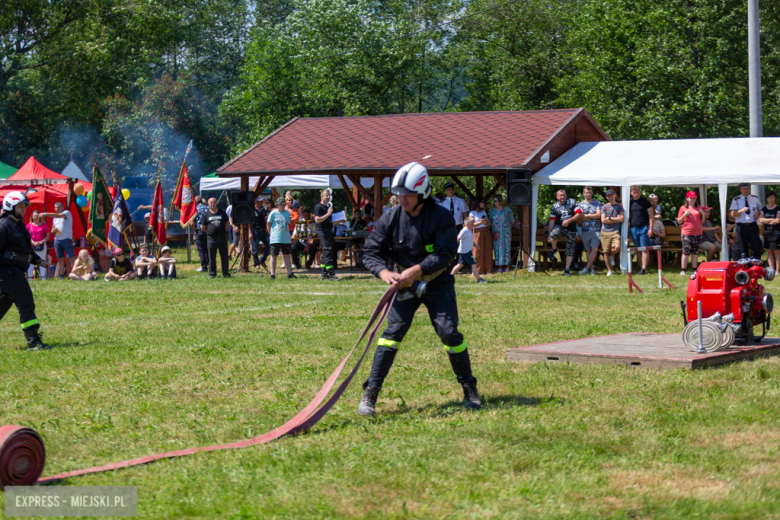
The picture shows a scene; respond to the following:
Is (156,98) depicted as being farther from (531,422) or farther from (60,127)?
(531,422)

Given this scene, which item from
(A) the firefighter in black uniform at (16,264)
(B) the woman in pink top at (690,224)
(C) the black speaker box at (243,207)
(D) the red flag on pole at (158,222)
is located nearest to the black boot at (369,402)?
(A) the firefighter in black uniform at (16,264)

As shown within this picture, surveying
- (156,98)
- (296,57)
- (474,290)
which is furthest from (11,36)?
(474,290)

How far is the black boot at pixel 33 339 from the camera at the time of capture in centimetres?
1041

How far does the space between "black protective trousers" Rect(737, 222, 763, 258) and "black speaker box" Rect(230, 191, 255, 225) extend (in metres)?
11.5

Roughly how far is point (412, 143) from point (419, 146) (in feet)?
1.43

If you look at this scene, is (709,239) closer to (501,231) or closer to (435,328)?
(501,231)

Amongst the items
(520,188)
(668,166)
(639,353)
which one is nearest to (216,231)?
(520,188)

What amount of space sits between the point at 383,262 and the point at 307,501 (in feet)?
8.28

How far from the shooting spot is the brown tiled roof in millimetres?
22141

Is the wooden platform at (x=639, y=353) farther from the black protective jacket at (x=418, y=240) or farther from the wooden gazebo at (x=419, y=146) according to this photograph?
the wooden gazebo at (x=419, y=146)

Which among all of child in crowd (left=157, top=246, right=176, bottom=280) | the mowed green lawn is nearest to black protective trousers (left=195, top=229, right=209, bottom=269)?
child in crowd (left=157, top=246, right=176, bottom=280)

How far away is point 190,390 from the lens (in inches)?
306

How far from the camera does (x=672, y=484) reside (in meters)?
4.81

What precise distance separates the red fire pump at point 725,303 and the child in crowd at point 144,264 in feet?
48.6
